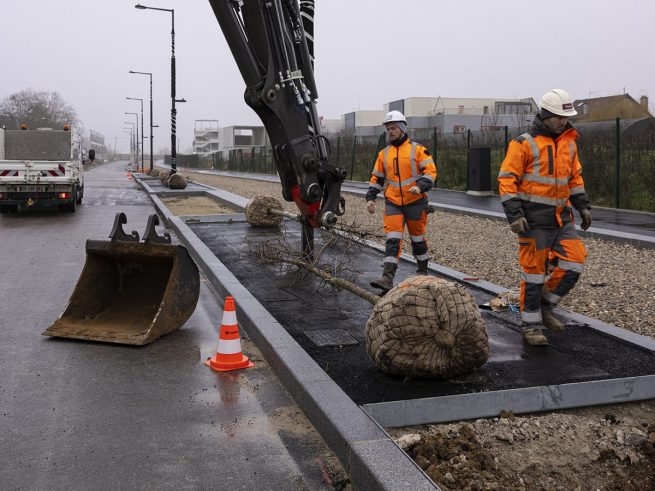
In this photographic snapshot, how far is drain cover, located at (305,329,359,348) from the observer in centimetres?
579

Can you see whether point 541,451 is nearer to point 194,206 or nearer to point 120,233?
point 120,233

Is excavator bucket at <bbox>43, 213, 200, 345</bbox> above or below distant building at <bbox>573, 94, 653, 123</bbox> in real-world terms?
below

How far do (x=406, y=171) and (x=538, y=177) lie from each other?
2223 mm

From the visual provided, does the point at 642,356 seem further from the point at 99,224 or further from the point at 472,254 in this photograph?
the point at 99,224

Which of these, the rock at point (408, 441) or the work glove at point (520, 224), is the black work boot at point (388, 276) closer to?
the work glove at point (520, 224)

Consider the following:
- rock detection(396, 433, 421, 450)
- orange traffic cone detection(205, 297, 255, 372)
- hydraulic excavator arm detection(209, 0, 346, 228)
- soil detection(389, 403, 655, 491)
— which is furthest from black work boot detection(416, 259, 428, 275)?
rock detection(396, 433, 421, 450)

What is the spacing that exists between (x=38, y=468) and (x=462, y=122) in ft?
218

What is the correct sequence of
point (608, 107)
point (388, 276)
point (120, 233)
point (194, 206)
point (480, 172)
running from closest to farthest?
1. point (120, 233)
2. point (388, 276)
3. point (194, 206)
4. point (480, 172)
5. point (608, 107)

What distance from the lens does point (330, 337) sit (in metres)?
5.98

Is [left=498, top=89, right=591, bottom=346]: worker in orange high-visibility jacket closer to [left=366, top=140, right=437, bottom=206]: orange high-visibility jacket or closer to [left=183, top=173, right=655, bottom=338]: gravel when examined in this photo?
[left=183, top=173, right=655, bottom=338]: gravel

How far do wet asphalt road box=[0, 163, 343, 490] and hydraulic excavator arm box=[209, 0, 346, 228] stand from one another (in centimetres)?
174

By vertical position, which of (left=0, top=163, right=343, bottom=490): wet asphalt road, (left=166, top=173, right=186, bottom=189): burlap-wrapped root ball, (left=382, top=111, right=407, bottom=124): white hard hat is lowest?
(left=0, top=163, right=343, bottom=490): wet asphalt road

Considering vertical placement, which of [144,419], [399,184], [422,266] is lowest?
[144,419]

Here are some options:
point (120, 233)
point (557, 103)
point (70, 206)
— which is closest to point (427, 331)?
point (557, 103)
